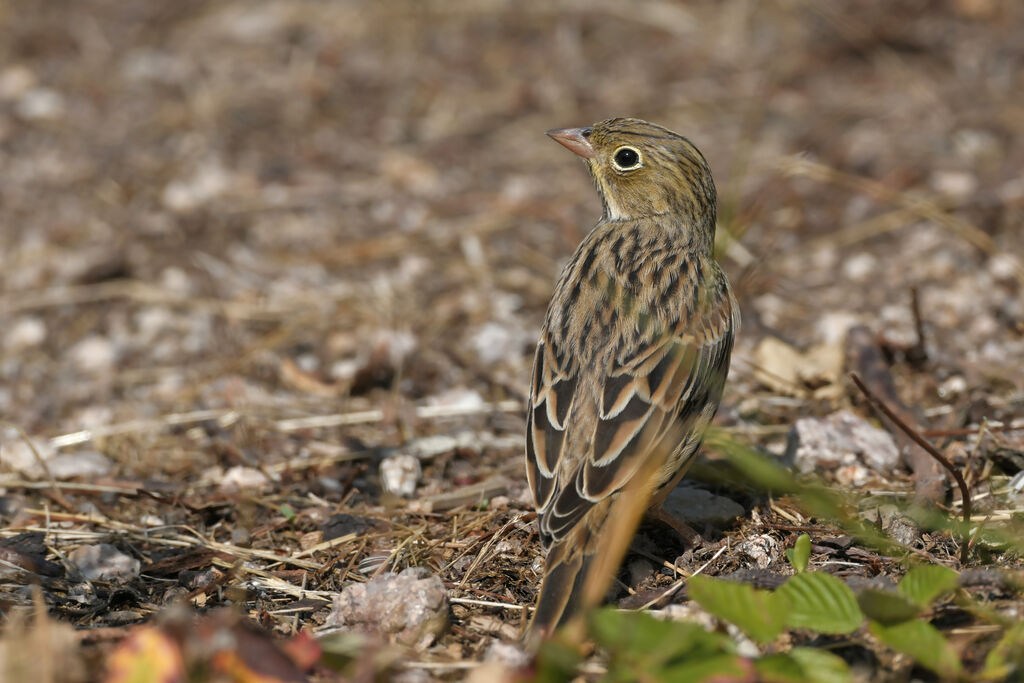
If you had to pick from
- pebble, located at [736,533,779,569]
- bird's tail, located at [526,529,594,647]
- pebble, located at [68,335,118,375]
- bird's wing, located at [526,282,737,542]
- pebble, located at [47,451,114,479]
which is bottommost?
pebble, located at [47,451,114,479]

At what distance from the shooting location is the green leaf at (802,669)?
3.00 metres

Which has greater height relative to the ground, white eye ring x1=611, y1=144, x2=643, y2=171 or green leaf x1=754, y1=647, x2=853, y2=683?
white eye ring x1=611, y1=144, x2=643, y2=171

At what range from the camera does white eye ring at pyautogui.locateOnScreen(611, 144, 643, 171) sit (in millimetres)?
5281

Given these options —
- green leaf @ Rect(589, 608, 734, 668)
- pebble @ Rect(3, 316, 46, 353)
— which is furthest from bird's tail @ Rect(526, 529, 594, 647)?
pebble @ Rect(3, 316, 46, 353)

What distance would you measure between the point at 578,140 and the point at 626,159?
0.28m

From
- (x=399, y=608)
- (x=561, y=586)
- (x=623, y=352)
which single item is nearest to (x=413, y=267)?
(x=623, y=352)

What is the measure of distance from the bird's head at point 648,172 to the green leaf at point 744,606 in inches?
93.9

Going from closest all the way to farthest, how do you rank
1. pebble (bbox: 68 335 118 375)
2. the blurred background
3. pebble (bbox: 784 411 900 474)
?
pebble (bbox: 784 411 900 474), the blurred background, pebble (bbox: 68 335 118 375)

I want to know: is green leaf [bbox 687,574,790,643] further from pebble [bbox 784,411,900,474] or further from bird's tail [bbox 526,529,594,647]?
pebble [bbox 784,411,900,474]

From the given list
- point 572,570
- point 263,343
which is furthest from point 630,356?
point 263,343

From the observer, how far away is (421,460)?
219 inches

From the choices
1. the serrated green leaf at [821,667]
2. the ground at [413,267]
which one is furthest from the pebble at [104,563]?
the serrated green leaf at [821,667]

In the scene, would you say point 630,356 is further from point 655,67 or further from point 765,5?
point 765,5

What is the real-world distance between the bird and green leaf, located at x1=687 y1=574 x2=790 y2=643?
51 cm
